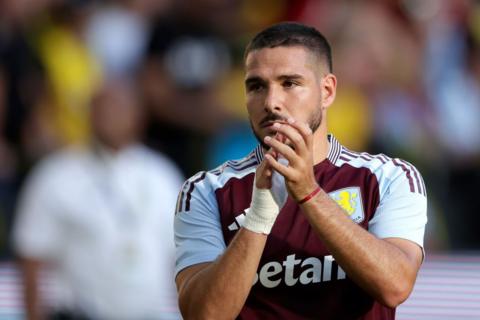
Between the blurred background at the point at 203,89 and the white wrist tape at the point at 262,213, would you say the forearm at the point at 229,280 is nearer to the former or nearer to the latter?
the white wrist tape at the point at 262,213

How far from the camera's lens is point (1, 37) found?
10727 mm

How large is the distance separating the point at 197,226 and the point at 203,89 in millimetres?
6003

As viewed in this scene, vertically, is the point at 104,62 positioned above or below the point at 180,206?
above

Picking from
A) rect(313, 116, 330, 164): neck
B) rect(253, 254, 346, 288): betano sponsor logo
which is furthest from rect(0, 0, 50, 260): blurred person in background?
A: rect(253, 254, 346, 288): betano sponsor logo

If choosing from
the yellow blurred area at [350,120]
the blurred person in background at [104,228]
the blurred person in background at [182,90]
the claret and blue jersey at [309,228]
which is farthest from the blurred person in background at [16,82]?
the claret and blue jersey at [309,228]

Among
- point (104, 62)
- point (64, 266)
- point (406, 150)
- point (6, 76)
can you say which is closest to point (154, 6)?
point (104, 62)

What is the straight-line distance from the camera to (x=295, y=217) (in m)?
4.81

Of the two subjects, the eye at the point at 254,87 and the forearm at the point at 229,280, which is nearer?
the forearm at the point at 229,280

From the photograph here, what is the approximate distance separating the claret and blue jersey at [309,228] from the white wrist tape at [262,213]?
0.32m

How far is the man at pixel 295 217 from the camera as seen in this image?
4.36 meters

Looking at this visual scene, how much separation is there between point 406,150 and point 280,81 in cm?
651

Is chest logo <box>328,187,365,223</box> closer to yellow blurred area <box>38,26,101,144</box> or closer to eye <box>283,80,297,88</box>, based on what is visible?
eye <box>283,80,297,88</box>

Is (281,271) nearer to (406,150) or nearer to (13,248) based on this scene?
(13,248)

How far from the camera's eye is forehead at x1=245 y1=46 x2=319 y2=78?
466 cm
